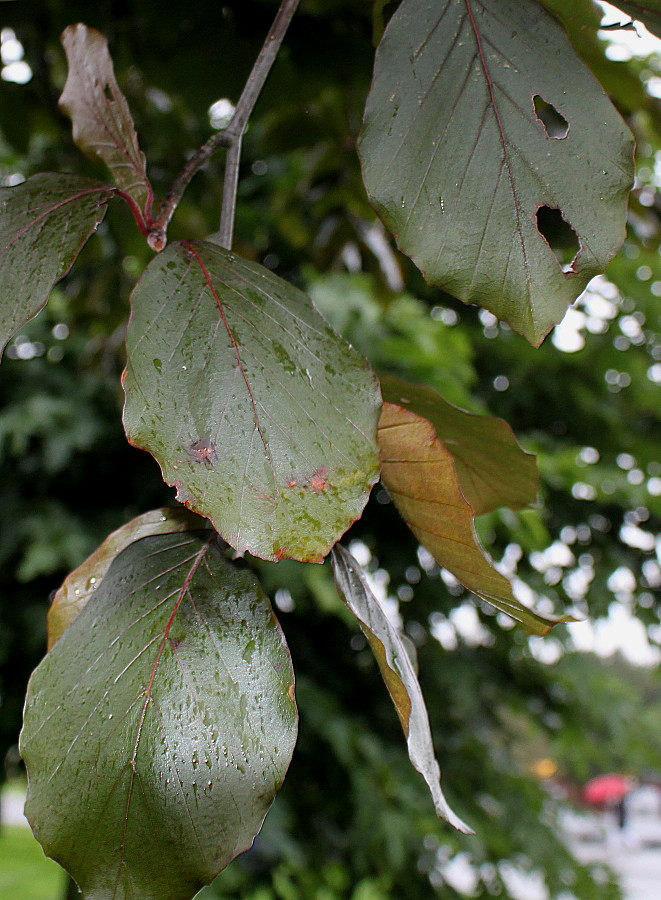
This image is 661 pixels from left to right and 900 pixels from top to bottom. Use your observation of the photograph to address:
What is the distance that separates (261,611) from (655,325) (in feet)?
6.24

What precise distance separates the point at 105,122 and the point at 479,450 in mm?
232

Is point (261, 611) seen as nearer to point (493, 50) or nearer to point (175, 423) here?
point (175, 423)

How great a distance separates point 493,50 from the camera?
0.33 metres

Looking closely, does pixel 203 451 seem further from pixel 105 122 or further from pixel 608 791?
pixel 608 791

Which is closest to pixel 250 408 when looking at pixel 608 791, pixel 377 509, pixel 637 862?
pixel 377 509

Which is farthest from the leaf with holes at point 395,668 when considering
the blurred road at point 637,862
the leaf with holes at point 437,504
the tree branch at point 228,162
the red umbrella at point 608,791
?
the red umbrella at point 608,791

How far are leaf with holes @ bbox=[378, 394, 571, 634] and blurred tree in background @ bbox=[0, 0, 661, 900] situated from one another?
68 cm

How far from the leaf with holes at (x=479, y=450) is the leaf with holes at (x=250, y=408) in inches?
3.1

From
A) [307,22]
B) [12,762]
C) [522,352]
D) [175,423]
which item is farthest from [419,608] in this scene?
[175,423]

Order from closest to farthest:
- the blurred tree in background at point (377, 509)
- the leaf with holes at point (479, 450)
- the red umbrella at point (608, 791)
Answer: the leaf with holes at point (479, 450) → the blurred tree in background at point (377, 509) → the red umbrella at point (608, 791)

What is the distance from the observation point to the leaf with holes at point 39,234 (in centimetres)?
30

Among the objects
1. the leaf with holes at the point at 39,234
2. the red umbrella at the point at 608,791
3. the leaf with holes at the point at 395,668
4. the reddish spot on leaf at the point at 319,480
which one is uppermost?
the leaf with holes at the point at 39,234

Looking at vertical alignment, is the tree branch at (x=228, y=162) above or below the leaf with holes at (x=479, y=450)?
above

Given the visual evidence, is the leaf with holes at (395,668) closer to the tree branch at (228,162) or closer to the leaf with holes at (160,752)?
the leaf with holes at (160,752)
